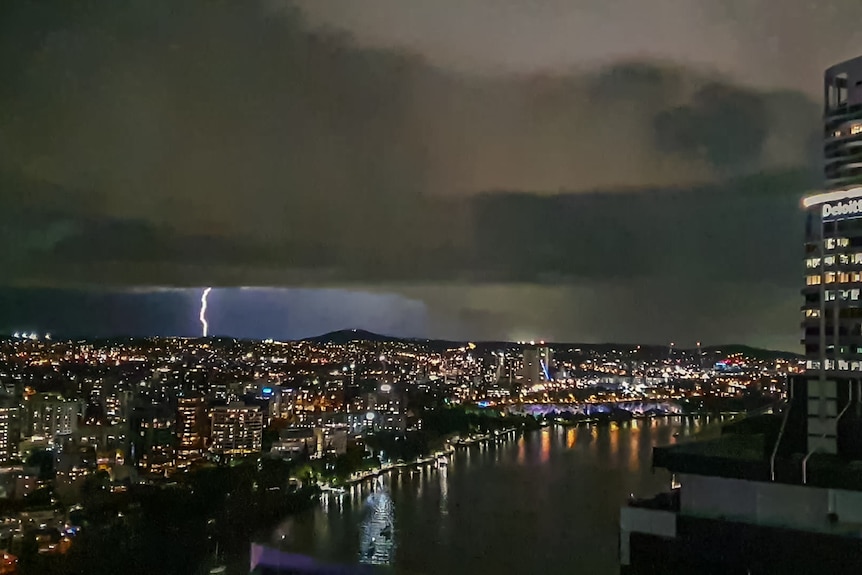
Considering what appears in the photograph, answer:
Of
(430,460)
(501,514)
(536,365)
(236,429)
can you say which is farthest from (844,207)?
(536,365)

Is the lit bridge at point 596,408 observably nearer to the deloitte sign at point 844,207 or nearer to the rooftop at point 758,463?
the deloitte sign at point 844,207

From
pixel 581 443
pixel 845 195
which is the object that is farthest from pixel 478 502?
pixel 581 443

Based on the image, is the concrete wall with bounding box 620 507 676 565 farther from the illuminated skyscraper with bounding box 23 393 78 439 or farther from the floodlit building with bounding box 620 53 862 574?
the illuminated skyscraper with bounding box 23 393 78 439

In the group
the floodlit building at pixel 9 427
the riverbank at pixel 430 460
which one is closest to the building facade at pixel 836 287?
the riverbank at pixel 430 460

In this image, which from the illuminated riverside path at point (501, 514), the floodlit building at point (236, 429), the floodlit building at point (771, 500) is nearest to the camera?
the floodlit building at point (771, 500)

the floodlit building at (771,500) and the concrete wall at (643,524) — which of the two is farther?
the concrete wall at (643,524)

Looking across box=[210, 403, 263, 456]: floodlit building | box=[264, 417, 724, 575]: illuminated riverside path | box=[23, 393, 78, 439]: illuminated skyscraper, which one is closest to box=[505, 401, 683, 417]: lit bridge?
box=[264, 417, 724, 575]: illuminated riverside path

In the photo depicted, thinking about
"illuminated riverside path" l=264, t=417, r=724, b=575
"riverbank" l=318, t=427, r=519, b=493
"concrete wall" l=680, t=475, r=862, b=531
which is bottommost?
"riverbank" l=318, t=427, r=519, b=493

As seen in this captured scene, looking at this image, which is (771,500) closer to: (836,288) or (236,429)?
(836,288)
